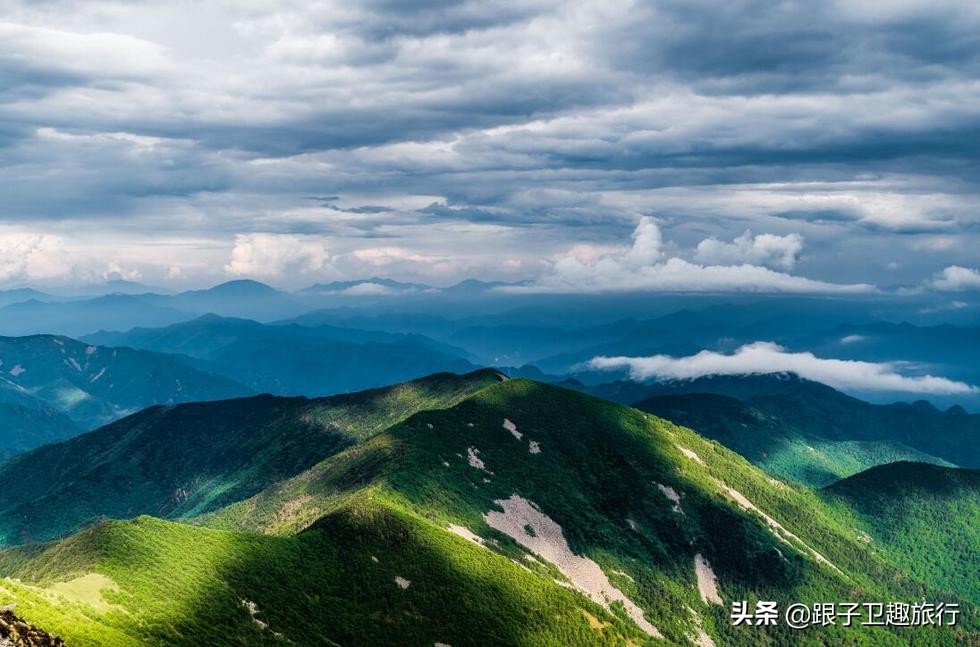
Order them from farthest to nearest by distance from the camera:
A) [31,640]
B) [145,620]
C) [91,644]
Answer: [145,620], [91,644], [31,640]

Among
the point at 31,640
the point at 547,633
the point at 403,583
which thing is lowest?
the point at 547,633

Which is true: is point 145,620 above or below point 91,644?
below

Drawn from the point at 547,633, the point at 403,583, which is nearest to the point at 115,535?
the point at 403,583

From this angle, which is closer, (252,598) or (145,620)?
(145,620)

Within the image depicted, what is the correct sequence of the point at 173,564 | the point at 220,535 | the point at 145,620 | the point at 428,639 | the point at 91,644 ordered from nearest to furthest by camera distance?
the point at 91,644 < the point at 145,620 < the point at 173,564 < the point at 428,639 < the point at 220,535

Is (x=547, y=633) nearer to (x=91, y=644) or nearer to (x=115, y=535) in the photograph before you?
(x=115, y=535)

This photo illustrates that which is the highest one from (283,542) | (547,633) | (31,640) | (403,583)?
(31,640)

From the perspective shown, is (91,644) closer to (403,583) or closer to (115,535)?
(115,535)

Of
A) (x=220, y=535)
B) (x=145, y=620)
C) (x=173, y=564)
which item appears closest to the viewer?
(x=145, y=620)

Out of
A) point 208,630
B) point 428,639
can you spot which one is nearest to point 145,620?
point 208,630
